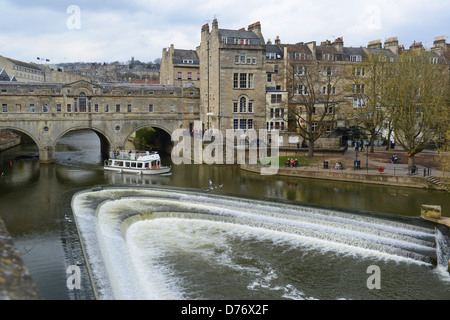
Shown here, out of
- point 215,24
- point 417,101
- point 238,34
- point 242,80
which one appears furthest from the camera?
point 238,34

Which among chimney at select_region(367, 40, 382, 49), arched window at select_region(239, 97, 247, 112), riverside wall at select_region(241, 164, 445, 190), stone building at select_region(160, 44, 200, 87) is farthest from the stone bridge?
chimney at select_region(367, 40, 382, 49)

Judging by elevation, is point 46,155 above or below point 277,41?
below

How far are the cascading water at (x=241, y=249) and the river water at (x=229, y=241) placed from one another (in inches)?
2.2

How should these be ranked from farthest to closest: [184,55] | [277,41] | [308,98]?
[184,55] < [277,41] < [308,98]

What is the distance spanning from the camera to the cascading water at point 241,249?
56.5 feet

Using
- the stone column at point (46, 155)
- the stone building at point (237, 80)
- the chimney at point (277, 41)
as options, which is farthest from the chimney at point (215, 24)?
the stone column at point (46, 155)

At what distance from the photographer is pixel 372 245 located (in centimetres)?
2152

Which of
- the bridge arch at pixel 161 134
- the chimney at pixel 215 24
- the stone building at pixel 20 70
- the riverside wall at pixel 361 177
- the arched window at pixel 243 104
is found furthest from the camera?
the stone building at pixel 20 70

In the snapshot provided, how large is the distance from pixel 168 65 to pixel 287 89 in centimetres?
2601

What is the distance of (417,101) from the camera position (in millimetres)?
40250

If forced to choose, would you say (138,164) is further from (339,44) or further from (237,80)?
(339,44)

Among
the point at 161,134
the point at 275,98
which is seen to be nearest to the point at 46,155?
the point at 161,134

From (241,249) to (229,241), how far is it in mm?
1251

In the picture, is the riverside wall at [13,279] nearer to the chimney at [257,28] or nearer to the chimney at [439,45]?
the chimney at [257,28]
